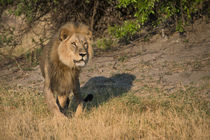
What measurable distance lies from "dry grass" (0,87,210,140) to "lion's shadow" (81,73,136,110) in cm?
31

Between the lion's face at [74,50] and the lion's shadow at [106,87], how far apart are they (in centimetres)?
129

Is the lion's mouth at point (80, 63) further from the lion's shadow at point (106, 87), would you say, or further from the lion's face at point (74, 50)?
the lion's shadow at point (106, 87)

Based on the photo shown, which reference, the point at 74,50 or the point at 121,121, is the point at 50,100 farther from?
the point at 121,121

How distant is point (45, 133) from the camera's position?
404 centimetres

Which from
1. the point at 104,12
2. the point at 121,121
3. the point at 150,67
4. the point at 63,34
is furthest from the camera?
the point at 104,12

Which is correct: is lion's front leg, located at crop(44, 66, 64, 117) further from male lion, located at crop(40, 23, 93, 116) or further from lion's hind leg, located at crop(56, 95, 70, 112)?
lion's hind leg, located at crop(56, 95, 70, 112)

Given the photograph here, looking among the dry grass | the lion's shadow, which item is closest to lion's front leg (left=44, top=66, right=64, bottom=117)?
the dry grass

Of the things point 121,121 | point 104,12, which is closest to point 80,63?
point 121,121

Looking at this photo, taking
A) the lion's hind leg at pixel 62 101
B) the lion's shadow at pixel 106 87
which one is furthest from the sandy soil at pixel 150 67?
the lion's hind leg at pixel 62 101

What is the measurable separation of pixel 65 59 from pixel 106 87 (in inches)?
91.5

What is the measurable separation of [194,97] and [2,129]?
132 inches

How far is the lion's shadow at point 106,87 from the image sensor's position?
6156 millimetres

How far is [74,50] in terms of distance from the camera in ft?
15.2

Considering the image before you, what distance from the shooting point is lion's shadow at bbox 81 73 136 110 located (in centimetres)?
616
